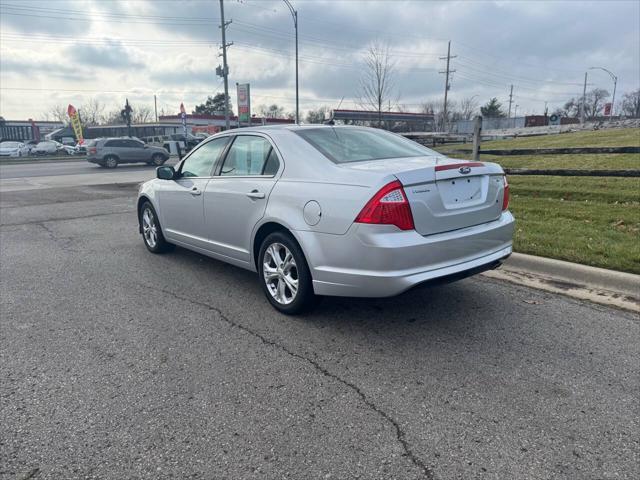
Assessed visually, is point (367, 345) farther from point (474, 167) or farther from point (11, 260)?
point (11, 260)

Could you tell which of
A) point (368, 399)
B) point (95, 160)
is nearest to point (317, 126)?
point (368, 399)

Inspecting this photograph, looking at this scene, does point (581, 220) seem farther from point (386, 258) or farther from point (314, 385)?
point (314, 385)

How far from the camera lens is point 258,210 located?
4227 mm

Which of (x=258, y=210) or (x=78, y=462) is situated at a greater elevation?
(x=258, y=210)

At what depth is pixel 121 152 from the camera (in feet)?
86.3

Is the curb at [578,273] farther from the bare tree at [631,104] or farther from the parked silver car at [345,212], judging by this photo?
the bare tree at [631,104]

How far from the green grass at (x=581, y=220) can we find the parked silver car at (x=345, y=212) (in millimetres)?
1671

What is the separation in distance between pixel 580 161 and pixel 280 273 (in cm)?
1186

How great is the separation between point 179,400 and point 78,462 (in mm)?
640

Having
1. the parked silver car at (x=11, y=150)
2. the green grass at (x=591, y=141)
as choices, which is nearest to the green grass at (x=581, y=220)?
the green grass at (x=591, y=141)

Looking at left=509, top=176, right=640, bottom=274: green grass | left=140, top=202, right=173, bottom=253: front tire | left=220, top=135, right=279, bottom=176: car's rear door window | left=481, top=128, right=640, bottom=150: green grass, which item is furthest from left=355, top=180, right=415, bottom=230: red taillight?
left=481, top=128, right=640, bottom=150: green grass

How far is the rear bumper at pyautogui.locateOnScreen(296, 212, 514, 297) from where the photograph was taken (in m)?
3.32

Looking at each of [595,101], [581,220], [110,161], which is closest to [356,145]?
[581,220]

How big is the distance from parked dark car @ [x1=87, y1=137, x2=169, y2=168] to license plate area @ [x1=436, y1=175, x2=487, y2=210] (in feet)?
83.8
